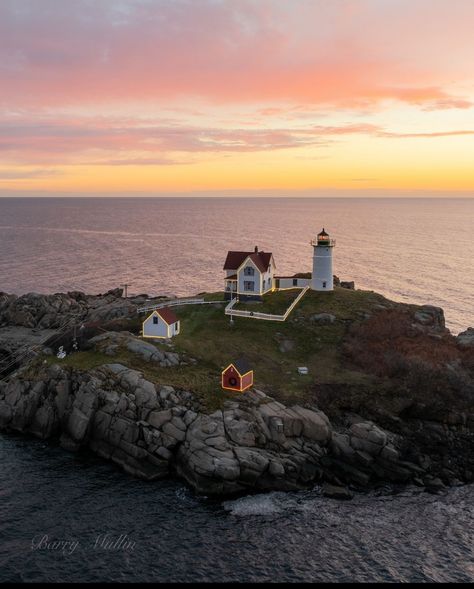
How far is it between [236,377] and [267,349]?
34.6ft

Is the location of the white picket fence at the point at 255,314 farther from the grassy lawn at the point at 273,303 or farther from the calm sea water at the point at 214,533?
the calm sea water at the point at 214,533

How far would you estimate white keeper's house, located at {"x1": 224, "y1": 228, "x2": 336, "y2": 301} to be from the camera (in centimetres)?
6406

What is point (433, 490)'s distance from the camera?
1484 inches

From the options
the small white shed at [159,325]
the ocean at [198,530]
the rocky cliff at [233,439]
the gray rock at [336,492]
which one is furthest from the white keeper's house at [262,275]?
the gray rock at [336,492]

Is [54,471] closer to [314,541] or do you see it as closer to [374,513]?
[314,541]

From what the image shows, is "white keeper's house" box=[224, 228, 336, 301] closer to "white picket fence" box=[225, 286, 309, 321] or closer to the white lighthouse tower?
the white lighthouse tower

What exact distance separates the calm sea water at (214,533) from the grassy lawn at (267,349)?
Answer: 9381mm

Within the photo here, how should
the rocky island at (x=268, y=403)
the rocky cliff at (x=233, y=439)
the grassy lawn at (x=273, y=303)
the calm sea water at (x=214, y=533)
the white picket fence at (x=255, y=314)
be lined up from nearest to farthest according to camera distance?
the calm sea water at (x=214, y=533) < the rocky cliff at (x=233, y=439) < the rocky island at (x=268, y=403) < the white picket fence at (x=255, y=314) < the grassy lawn at (x=273, y=303)

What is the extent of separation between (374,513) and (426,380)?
16.6 metres

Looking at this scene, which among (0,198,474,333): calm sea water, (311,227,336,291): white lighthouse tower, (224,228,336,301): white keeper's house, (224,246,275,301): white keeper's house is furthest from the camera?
(0,198,474,333): calm sea water

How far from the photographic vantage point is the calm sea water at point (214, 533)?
2927 centimetres

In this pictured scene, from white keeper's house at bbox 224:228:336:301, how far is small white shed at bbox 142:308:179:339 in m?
12.7

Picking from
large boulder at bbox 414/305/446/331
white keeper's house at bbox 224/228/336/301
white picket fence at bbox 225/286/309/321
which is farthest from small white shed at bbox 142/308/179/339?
large boulder at bbox 414/305/446/331

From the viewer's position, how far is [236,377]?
44062 millimetres
